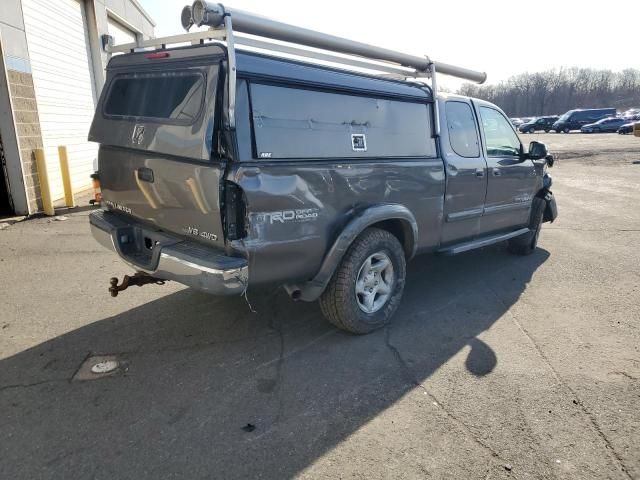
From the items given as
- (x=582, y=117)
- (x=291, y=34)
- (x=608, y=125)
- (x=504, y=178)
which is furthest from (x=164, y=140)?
(x=582, y=117)

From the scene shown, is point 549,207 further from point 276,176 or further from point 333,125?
point 276,176

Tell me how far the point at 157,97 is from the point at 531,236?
507 centimetres

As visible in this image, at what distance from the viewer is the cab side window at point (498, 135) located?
17.7ft

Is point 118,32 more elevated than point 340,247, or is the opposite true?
point 118,32

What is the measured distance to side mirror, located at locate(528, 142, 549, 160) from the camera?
227 inches

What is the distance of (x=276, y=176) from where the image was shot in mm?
Answer: 3152

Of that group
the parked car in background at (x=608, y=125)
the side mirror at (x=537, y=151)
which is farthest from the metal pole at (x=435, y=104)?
the parked car in background at (x=608, y=125)

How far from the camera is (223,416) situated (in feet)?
9.50

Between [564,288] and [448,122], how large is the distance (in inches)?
89.2

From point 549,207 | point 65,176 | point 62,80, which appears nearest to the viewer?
point 549,207

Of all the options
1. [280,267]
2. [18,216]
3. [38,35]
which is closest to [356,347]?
[280,267]

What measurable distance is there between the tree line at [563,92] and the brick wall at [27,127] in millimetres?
89337

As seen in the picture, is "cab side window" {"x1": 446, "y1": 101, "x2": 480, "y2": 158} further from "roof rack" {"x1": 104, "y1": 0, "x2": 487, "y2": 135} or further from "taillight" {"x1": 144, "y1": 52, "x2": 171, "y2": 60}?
"taillight" {"x1": 144, "y1": 52, "x2": 171, "y2": 60}

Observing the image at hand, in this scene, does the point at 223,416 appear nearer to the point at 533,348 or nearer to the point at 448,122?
the point at 533,348
